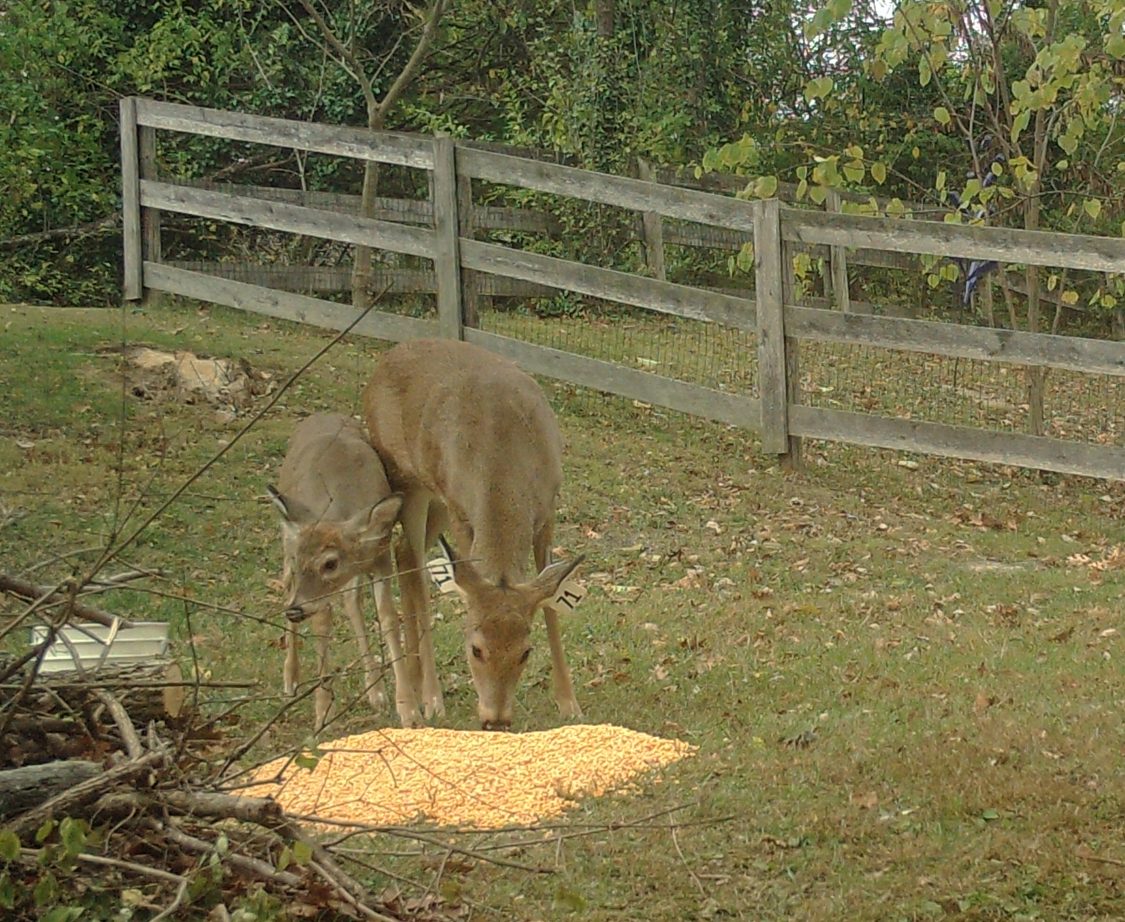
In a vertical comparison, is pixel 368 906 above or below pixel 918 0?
below

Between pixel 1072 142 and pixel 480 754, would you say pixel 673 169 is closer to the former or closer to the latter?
pixel 1072 142

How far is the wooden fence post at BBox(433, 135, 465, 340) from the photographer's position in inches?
560

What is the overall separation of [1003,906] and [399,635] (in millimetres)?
3882

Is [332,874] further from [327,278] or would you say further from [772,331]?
[327,278]

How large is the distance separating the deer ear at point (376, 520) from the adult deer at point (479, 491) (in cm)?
24

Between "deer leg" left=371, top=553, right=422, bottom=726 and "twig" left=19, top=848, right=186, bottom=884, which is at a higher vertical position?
"twig" left=19, top=848, right=186, bottom=884

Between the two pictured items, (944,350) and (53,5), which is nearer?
(944,350)

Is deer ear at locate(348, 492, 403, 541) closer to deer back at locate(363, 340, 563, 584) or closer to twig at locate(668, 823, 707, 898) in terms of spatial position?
deer back at locate(363, 340, 563, 584)

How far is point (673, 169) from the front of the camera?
20984 mm

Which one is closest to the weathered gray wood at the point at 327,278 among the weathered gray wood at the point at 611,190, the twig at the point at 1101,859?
the weathered gray wood at the point at 611,190

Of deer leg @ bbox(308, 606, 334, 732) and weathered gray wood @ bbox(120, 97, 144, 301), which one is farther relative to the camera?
weathered gray wood @ bbox(120, 97, 144, 301)

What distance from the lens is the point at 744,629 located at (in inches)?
356

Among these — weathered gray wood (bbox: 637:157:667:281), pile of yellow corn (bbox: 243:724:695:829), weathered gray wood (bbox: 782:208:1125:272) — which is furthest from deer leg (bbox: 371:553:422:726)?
weathered gray wood (bbox: 637:157:667:281)

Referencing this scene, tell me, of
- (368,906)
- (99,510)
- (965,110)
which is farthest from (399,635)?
(965,110)
